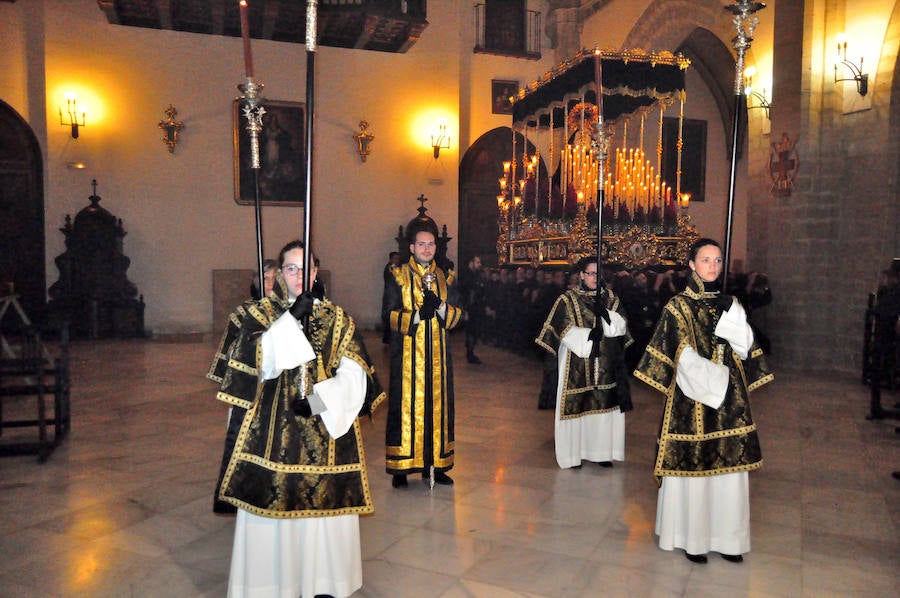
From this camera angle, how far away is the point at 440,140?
14.6 m

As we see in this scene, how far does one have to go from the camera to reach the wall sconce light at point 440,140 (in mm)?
14555

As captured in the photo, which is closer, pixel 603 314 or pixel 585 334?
pixel 603 314

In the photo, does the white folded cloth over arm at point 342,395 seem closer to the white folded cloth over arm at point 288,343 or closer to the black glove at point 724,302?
the white folded cloth over arm at point 288,343

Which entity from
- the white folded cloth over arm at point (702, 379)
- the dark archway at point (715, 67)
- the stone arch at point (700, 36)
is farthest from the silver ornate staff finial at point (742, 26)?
the dark archway at point (715, 67)

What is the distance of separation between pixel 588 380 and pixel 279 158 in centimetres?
1006

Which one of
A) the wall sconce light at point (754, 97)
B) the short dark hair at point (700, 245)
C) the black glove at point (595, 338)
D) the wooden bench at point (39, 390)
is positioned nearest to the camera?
the short dark hair at point (700, 245)

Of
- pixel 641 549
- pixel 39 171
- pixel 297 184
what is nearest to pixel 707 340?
pixel 641 549

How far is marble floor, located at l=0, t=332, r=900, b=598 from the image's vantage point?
3.57 meters

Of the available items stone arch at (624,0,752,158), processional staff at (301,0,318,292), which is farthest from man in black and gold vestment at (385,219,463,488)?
stone arch at (624,0,752,158)

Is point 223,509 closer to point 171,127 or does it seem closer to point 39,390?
point 39,390

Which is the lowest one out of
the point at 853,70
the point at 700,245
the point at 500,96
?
the point at 700,245

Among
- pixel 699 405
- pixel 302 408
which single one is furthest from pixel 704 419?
pixel 302 408

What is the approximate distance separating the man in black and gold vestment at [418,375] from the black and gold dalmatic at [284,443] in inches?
66.5

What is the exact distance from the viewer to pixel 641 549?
395 centimetres
